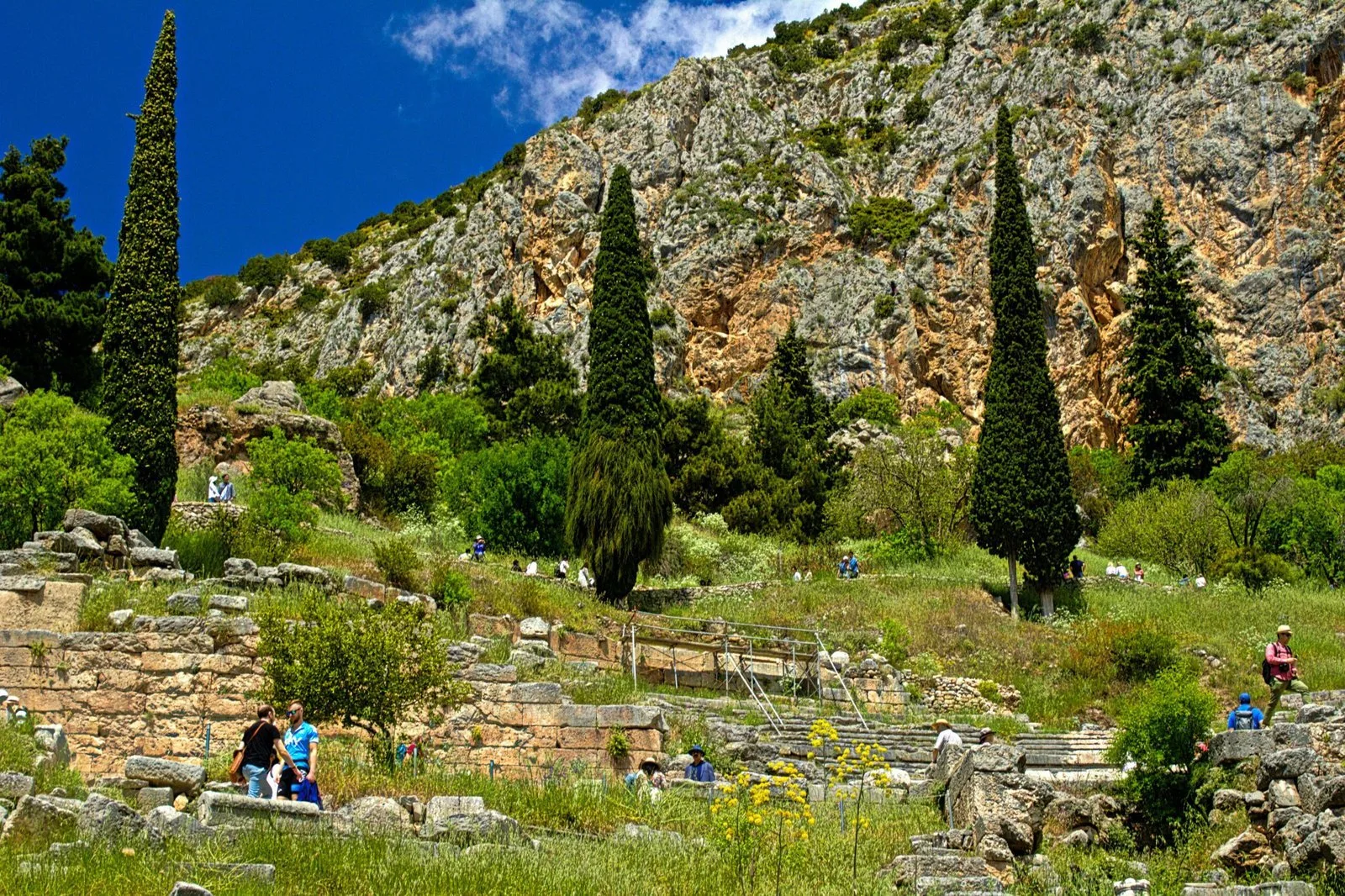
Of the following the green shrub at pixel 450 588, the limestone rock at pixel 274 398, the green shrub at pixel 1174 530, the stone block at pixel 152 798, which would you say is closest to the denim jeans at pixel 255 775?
the stone block at pixel 152 798

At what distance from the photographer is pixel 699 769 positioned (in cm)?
1457

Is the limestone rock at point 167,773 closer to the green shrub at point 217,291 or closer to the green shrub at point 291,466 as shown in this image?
the green shrub at point 291,466

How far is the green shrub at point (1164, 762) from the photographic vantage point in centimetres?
1192

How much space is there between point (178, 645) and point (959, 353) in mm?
54805

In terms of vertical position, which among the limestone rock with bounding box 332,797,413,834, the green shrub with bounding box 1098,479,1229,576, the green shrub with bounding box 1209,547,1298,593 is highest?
the green shrub with bounding box 1098,479,1229,576

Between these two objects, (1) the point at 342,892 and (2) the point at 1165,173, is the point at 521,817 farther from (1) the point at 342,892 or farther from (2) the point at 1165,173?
(2) the point at 1165,173

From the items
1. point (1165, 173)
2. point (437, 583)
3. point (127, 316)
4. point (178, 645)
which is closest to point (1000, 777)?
point (178, 645)

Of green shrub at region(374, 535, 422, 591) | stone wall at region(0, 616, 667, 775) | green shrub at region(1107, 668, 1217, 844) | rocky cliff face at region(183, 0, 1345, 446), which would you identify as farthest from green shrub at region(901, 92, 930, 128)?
green shrub at region(1107, 668, 1217, 844)

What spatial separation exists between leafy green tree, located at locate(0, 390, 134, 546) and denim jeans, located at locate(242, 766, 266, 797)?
1079 cm

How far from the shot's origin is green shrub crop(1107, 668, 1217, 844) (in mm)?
11922

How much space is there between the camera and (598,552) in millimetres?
27594

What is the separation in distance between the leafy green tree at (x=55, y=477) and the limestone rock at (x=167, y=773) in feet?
36.0

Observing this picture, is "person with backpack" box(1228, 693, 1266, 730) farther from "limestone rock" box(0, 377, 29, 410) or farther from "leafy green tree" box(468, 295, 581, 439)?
"leafy green tree" box(468, 295, 581, 439)

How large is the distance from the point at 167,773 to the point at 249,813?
1.88 meters
